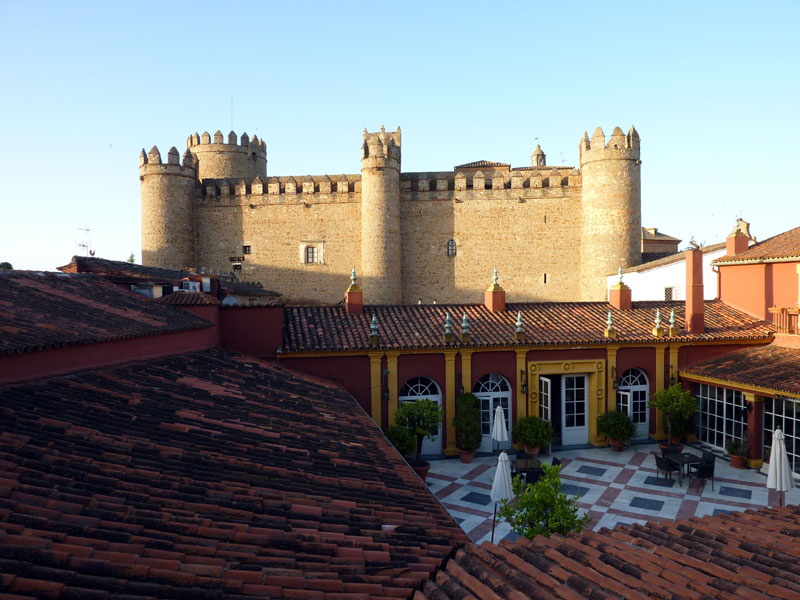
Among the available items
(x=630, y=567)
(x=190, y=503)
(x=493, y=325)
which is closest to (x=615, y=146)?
(x=493, y=325)

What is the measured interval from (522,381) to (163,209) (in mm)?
24880

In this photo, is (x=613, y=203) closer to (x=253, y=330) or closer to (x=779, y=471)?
(x=779, y=471)

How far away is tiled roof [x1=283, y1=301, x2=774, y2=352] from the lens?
50.0 feet

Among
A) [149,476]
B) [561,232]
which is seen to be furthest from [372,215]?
[149,476]

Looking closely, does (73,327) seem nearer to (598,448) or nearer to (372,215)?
(598,448)

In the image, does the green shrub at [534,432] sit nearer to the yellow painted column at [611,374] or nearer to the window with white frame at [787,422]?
the yellow painted column at [611,374]

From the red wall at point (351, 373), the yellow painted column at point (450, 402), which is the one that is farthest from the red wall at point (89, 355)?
the yellow painted column at point (450, 402)

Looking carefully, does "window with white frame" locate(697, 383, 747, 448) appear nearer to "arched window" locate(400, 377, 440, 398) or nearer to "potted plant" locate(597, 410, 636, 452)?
"potted plant" locate(597, 410, 636, 452)

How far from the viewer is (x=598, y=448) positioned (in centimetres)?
1605

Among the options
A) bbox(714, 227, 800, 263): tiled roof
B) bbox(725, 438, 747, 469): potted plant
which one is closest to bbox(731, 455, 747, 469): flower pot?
bbox(725, 438, 747, 469): potted plant

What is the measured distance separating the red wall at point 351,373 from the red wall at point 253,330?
1.30 meters

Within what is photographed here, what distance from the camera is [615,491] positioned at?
499 inches

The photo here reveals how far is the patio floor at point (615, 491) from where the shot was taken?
1127 centimetres

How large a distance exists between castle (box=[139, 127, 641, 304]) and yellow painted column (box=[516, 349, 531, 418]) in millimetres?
15969
